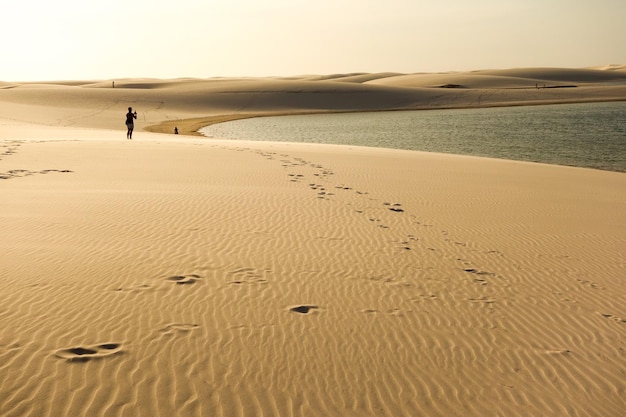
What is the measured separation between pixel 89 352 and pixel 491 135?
38.1 meters

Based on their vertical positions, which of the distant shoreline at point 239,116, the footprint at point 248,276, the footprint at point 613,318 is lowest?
the footprint at point 613,318

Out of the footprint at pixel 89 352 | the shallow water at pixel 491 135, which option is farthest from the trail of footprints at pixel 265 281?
the shallow water at pixel 491 135

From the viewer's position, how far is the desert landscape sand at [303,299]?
4785mm

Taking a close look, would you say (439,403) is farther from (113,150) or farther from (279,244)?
(113,150)

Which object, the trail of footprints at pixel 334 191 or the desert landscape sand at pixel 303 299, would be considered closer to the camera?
the desert landscape sand at pixel 303 299

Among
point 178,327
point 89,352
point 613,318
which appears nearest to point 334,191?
point 613,318

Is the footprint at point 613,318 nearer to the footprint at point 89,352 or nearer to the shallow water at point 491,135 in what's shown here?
the footprint at point 89,352

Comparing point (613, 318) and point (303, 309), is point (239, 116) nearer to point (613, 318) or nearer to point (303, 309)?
point (303, 309)

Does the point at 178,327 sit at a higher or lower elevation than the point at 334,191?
lower

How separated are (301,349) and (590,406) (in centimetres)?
261

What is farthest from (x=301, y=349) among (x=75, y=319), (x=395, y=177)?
(x=395, y=177)

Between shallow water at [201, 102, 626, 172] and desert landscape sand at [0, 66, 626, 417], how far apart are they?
15896 millimetres

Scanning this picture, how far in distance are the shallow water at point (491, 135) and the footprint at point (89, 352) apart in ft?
80.3

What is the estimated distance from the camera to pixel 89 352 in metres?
5.12
